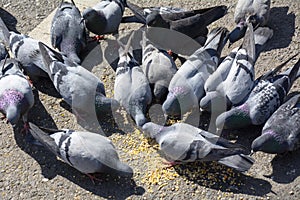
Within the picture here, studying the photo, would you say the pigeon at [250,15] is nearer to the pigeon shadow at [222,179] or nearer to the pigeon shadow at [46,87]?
the pigeon shadow at [222,179]

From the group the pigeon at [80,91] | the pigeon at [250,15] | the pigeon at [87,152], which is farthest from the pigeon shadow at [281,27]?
the pigeon at [87,152]

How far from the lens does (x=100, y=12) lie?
6.89m

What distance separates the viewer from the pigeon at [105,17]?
683 centimetres

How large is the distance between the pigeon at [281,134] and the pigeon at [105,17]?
2640 mm

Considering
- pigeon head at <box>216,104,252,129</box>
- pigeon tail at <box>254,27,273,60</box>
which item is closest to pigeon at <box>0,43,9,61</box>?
pigeon head at <box>216,104,252,129</box>

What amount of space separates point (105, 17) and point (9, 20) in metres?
1.66

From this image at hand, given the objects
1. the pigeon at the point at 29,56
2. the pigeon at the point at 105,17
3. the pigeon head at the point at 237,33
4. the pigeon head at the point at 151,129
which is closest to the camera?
the pigeon head at the point at 151,129

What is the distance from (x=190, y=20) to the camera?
6605mm

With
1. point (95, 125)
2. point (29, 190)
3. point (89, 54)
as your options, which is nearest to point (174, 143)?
point (95, 125)

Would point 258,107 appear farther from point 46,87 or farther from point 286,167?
point 46,87

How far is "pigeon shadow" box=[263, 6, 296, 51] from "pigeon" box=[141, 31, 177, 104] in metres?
1.50

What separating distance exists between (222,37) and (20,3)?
335 cm

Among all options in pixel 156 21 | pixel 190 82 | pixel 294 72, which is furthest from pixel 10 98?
pixel 294 72

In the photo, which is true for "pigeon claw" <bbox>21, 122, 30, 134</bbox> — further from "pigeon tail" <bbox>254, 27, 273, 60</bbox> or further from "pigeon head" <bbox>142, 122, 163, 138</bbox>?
"pigeon tail" <bbox>254, 27, 273, 60</bbox>
